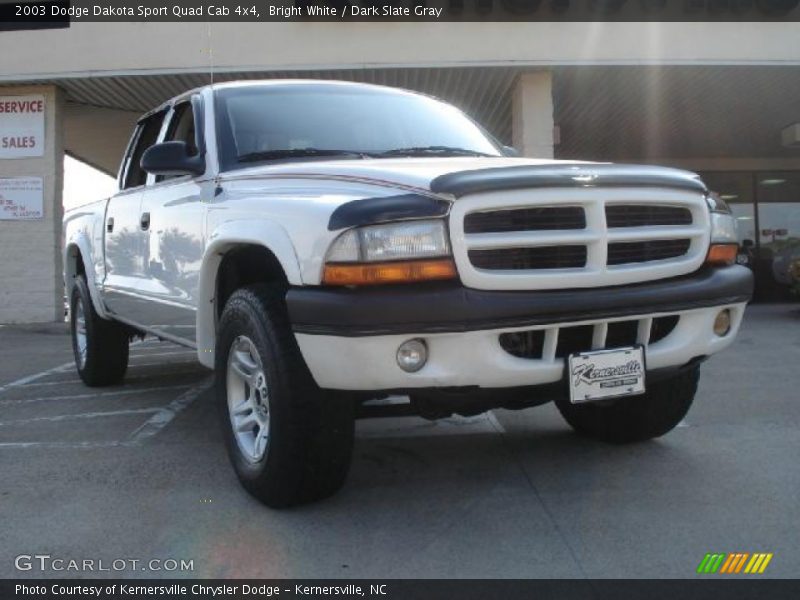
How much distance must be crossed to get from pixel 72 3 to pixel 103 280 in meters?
7.87

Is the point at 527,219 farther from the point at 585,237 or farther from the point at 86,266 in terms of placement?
the point at 86,266

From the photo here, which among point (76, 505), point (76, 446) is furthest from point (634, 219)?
point (76, 446)

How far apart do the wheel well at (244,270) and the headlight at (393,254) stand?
55cm

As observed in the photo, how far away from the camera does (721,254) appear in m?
3.38

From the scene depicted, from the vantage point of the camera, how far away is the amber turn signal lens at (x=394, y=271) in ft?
8.91

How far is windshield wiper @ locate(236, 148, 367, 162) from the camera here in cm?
385

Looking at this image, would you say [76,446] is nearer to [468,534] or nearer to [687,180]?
[468,534]

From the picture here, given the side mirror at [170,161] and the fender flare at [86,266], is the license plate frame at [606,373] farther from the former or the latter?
the fender flare at [86,266]

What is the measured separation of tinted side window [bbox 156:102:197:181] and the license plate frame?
273cm

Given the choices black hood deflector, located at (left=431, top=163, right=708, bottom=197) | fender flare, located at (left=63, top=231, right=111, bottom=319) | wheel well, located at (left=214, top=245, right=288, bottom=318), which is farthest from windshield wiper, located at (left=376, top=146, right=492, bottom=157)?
fender flare, located at (left=63, top=231, right=111, bottom=319)

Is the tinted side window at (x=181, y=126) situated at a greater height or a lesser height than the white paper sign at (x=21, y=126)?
lesser

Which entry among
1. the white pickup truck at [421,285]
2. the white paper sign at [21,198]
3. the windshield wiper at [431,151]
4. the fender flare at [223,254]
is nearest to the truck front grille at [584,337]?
the white pickup truck at [421,285]

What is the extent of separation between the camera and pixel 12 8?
11.9 m

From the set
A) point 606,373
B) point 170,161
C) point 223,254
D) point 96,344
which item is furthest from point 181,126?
point 606,373
